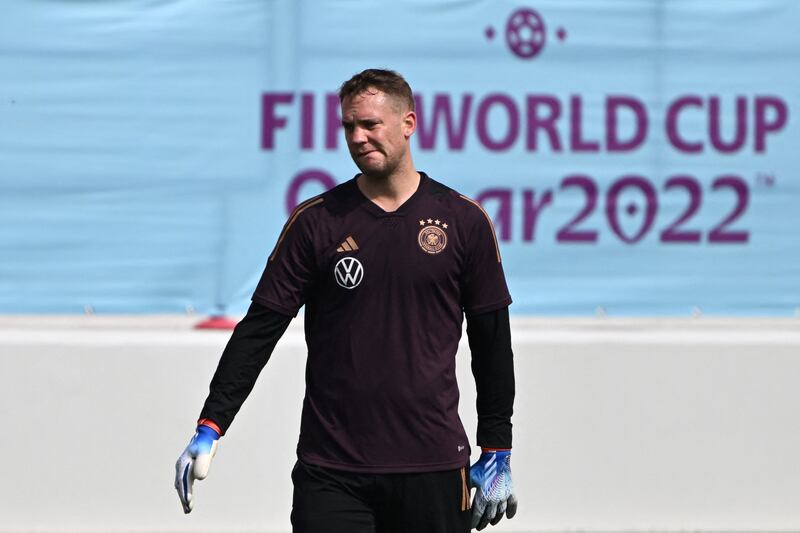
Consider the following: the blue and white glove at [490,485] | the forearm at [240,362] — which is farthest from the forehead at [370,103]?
the blue and white glove at [490,485]

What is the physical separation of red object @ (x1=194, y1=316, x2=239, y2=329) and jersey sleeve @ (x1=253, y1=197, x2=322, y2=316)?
93.5 inches

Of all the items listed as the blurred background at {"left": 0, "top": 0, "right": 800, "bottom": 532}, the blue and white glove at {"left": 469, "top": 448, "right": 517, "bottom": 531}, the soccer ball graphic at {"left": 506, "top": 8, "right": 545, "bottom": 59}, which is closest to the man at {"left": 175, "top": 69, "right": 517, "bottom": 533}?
the blue and white glove at {"left": 469, "top": 448, "right": 517, "bottom": 531}

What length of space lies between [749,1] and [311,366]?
3382 mm

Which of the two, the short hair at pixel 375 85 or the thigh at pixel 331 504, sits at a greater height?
the short hair at pixel 375 85

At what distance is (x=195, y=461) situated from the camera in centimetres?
425

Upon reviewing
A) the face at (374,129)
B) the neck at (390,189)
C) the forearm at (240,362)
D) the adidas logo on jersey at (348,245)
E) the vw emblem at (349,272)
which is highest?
the face at (374,129)

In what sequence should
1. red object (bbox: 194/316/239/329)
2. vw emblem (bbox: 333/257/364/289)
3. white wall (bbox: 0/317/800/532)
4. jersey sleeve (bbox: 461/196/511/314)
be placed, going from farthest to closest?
red object (bbox: 194/316/239/329) → white wall (bbox: 0/317/800/532) → jersey sleeve (bbox: 461/196/511/314) → vw emblem (bbox: 333/257/364/289)

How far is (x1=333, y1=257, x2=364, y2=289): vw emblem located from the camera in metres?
4.19

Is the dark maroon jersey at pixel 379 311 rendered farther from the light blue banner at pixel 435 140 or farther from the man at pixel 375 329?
the light blue banner at pixel 435 140

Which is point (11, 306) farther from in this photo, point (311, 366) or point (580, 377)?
point (311, 366)

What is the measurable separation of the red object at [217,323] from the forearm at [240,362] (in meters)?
2.32

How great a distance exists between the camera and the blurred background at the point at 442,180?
21.4ft

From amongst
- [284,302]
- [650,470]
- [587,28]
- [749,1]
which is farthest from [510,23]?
[284,302]

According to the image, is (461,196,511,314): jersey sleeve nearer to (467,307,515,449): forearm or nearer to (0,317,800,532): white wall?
(467,307,515,449): forearm
